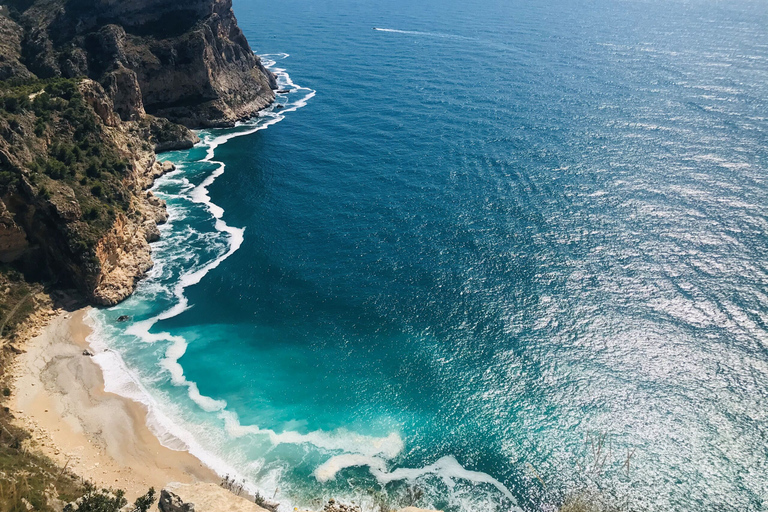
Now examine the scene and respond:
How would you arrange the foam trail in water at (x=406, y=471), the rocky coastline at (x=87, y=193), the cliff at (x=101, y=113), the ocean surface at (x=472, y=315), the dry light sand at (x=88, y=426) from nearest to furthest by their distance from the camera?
the dry light sand at (x=88, y=426), the foam trail in water at (x=406, y=471), the rocky coastline at (x=87, y=193), the ocean surface at (x=472, y=315), the cliff at (x=101, y=113)

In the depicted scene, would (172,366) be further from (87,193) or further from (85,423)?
(87,193)

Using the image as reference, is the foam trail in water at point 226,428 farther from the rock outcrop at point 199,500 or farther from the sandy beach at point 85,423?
the rock outcrop at point 199,500

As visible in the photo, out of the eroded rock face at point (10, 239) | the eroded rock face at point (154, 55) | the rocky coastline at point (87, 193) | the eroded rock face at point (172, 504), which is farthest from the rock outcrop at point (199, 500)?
the eroded rock face at point (154, 55)

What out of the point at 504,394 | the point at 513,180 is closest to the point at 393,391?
the point at 504,394

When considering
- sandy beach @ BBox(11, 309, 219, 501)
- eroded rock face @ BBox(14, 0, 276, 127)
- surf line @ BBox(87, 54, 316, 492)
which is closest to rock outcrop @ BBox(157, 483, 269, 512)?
surf line @ BBox(87, 54, 316, 492)

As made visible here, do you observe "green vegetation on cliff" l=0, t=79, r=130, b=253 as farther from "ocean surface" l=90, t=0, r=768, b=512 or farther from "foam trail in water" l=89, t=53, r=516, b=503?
"foam trail in water" l=89, t=53, r=516, b=503
